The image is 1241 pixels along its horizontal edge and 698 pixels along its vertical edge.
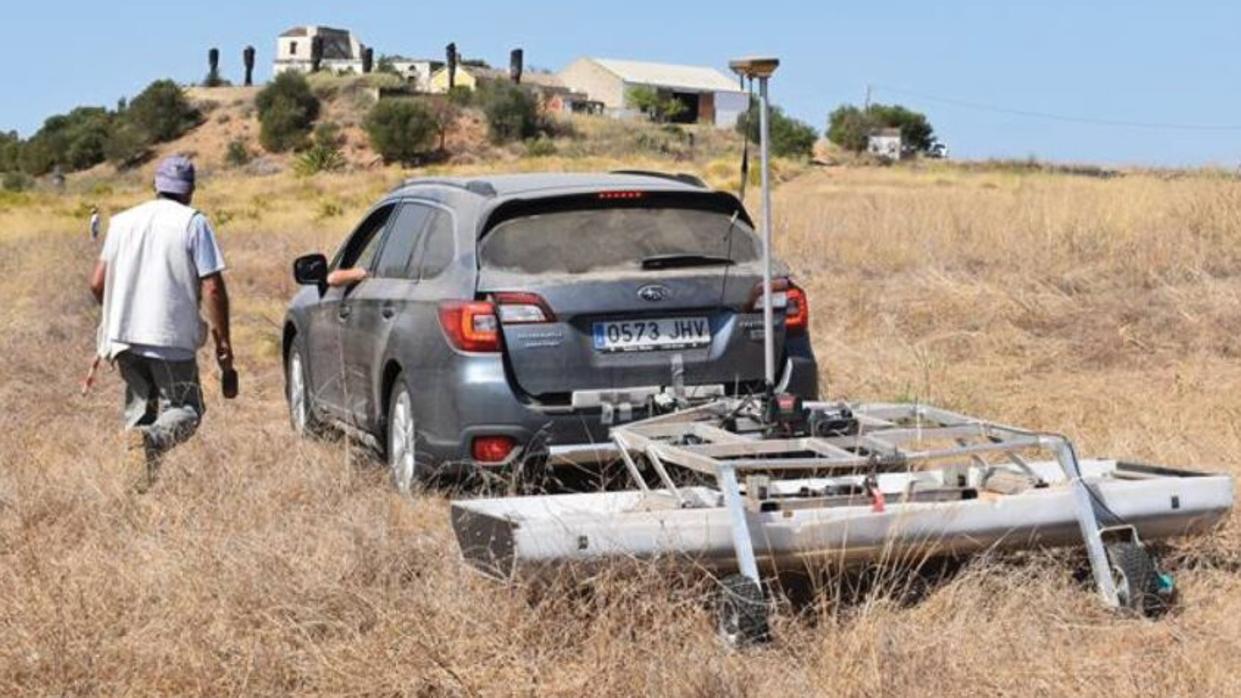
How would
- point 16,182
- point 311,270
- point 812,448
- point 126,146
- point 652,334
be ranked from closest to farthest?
1. point 812,448
2. point 652,334
3. point 311,270
4. point 16,182
5. point 126,146

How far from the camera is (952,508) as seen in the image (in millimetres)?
5695

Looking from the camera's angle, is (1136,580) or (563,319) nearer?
(1136,580)

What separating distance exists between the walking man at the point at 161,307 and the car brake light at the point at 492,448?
1480 mm

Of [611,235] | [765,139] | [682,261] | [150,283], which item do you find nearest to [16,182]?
[150,283]

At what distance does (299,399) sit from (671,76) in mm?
116051

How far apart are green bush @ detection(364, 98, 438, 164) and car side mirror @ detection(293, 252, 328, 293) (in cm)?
7192

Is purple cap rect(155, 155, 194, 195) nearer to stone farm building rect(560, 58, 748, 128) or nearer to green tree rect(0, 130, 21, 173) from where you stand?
green tree rect(0, 130, 21, 173)

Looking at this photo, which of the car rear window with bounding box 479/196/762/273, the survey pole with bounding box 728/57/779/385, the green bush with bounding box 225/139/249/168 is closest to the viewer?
the survey pole with bounding box 728/57/779/385

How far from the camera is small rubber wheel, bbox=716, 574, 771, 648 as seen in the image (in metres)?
5.23

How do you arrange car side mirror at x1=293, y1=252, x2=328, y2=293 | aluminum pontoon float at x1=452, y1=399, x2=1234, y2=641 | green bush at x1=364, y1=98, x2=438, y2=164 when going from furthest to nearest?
1. green bush at x1=364, y1=98, x2=438, y2=164
2. car side mirror at x1=293, y1=252, x2=328, y2=293
3. aluminum pontoon float at x1=452, y1=399, x2=1234, y2=641

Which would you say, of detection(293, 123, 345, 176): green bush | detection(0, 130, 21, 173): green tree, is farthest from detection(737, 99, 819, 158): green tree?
detection(0, 130, 21, 173): green tree

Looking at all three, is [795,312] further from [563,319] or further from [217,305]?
[217,305]

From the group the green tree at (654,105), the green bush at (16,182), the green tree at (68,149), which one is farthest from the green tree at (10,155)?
the green tree at (654,105)

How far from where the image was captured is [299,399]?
10.5 metres
